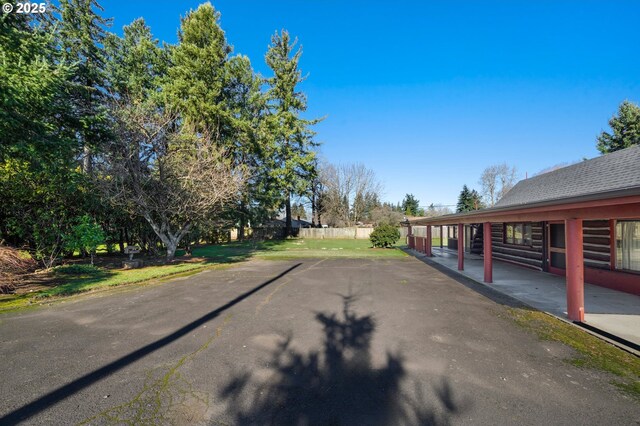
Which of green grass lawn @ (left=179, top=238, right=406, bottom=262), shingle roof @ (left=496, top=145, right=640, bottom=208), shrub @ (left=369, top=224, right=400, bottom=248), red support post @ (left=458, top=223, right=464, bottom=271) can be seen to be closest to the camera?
shingle roof @ (left=496, top=145, right=640, bottom=208)

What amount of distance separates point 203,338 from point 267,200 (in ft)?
76.2

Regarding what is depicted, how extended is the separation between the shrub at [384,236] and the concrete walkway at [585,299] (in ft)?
40.0

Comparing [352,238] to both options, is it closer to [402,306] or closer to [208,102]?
[208,102]

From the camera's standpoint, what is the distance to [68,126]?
433 inches

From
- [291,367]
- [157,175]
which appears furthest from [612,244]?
[157,175]

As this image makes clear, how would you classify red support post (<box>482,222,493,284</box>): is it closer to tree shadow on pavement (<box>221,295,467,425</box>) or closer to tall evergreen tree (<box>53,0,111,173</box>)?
tree shadow on pavement (<box>221,295,467,425</box>)

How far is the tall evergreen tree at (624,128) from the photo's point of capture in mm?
25688

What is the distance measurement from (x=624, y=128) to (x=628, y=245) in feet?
91.8

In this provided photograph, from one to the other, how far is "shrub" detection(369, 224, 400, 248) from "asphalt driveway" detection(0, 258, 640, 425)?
16.6 meters

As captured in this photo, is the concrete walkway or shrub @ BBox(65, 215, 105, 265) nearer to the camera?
the concrete walkway

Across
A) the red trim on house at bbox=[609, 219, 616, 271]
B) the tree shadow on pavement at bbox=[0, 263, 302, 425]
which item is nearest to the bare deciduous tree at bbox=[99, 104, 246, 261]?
the tree shadow on pavement at bbox=[0, 263, 302, 425]

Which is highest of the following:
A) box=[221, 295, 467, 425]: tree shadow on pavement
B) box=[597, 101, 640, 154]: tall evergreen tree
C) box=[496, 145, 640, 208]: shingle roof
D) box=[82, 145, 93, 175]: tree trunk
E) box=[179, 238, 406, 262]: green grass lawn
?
box=[597, 101, 640, 154]: tall evergreen tree

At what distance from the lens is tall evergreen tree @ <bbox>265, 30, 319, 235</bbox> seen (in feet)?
99.6

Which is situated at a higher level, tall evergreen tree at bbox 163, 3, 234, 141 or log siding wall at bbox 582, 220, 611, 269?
tall evergreen tree at bbox 163, 3, 234, 141
